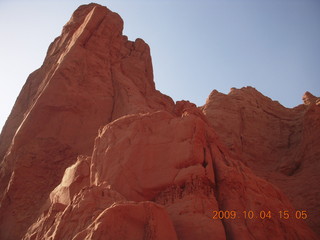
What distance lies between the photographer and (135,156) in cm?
1211

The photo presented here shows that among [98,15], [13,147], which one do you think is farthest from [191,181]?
[98,15]

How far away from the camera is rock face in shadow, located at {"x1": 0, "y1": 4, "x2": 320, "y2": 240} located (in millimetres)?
10180

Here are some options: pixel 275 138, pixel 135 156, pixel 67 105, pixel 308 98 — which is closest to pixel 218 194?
pixel 135 156

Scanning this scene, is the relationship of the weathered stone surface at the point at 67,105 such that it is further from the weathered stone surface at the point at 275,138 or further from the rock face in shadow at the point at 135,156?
the weathered stone surface at the point at 275,138

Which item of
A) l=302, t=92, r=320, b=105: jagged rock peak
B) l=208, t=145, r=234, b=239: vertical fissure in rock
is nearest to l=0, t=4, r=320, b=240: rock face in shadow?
l=208, t=145, r=234, b=239: vertical fissure in rock

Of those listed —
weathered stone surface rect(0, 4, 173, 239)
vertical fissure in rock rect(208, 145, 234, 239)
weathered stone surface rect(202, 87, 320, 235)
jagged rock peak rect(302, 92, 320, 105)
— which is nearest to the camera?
vertical fissure in rock rect(208, 145, 234, 239)

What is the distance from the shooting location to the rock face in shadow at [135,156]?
10180 mm

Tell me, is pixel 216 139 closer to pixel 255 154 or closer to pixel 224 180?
pixel 224 180

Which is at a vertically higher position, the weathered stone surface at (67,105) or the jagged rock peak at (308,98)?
the jagged rock peak at (308,98)

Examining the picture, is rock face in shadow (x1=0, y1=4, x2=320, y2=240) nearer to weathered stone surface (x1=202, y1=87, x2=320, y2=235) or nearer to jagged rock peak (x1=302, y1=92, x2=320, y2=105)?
weathered stone surface (x1=202, y1=87, x2=320, y2=235)

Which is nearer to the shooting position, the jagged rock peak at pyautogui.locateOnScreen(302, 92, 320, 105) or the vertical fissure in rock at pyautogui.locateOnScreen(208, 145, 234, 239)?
the vertical fissure in rock at pyautogui.locateOnScreen(208, 145, 234, 239)

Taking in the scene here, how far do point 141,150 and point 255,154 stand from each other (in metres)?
12.6

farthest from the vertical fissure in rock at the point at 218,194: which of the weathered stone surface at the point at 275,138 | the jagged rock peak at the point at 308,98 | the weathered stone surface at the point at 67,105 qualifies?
the jagged rock peak at the point at 308,98

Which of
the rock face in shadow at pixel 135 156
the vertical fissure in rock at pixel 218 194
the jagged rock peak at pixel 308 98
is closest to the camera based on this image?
the rock face in shadow at pixel 135 156
